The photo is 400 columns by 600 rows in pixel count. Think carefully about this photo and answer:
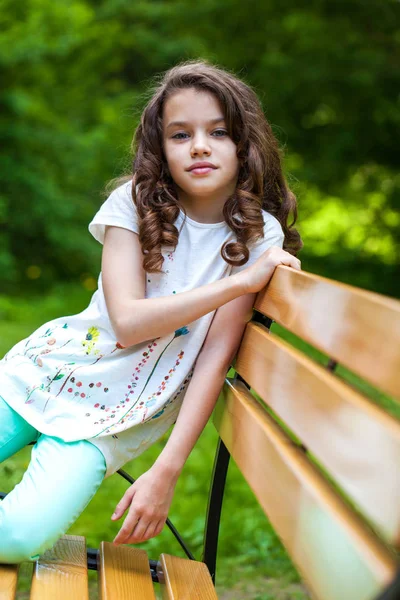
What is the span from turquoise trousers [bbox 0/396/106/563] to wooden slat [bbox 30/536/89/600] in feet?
0.15

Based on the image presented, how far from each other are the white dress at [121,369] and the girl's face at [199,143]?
12 centimetres

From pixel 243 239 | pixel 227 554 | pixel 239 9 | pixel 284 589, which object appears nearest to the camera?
pixel 243 239

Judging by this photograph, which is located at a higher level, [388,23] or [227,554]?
[388,23]

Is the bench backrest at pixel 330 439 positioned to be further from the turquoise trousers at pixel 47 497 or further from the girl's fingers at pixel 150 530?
the turquoise trousers at pixel 47 497

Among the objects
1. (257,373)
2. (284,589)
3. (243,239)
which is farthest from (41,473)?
(284,589)

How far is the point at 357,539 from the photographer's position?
944mm

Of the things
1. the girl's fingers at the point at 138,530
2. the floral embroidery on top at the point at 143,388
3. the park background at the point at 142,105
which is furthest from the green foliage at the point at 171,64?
the girl's fingers at the point at 138,530

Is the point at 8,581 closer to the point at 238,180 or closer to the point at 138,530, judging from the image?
the point at 138,530

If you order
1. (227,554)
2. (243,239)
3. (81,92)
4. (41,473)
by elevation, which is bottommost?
(227,554)

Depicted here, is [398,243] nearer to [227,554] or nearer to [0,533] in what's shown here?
[227,554]

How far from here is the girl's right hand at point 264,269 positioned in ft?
5.42

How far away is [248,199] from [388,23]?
8.80 meters

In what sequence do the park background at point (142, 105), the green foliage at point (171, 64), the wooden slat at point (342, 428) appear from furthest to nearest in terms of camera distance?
the green foliage at point (171, 64), the park background at point (142, 105), the wooden slat at point (342, 428)

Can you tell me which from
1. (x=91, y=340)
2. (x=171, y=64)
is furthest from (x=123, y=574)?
(x=171, y=64)
